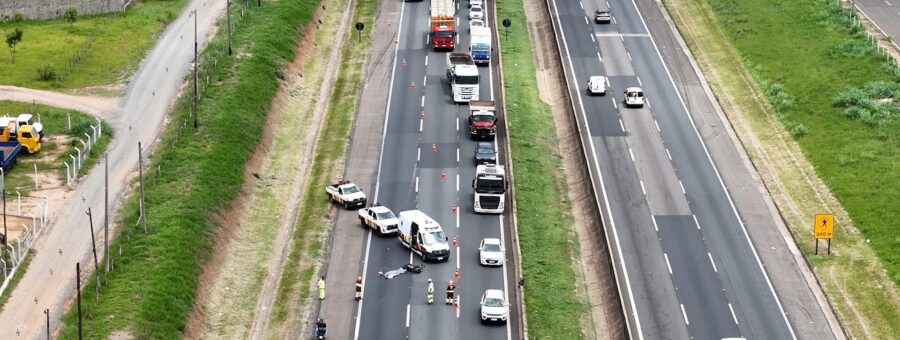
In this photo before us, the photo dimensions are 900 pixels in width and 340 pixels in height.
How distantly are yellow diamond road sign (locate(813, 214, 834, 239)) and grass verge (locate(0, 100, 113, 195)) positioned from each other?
46.7 m

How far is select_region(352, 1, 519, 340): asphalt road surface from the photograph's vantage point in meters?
84.4

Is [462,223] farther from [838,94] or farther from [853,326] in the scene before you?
[838,94]

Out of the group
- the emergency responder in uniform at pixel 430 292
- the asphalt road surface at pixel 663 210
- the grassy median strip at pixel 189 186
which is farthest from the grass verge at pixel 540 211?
the grassy median strip at pixel 189 186

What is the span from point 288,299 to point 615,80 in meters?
46.8

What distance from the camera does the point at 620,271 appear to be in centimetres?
9112

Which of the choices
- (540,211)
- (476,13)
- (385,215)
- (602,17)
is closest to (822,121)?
(540,211)

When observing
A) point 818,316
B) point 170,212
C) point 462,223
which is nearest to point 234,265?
point 170,212

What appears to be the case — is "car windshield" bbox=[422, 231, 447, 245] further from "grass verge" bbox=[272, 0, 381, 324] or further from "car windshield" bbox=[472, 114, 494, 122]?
"car windshield" bbox=[472, 114, 494, 122]

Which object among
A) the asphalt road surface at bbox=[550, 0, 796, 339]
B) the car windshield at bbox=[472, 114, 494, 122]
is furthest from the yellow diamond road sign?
the car windshield at bbox=[472, 114, 494, 122]

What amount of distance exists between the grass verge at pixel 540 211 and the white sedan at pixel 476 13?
24.9 feet

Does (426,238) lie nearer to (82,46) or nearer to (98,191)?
(98,191)

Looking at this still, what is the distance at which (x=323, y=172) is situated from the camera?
107375 millimetres

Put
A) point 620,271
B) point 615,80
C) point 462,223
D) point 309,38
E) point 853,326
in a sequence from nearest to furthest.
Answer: point 853,326
point 620,271
point 462,223
point 615,80
point 309,38

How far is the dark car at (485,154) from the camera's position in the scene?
107000mm
